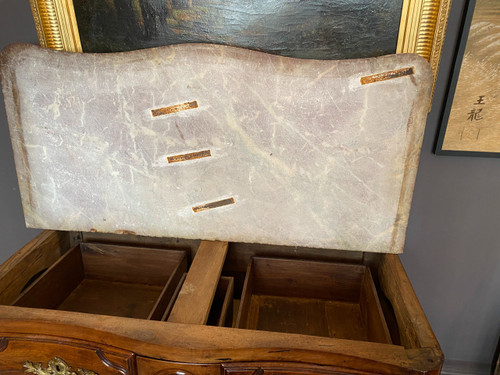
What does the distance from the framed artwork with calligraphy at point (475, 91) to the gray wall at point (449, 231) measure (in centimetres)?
3

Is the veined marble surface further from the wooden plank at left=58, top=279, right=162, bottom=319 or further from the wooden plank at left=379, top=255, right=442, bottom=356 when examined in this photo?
the wooden plank at left=58, top=279, right=162, bottom=319

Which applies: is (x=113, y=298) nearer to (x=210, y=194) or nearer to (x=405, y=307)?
(x=210, y=194)

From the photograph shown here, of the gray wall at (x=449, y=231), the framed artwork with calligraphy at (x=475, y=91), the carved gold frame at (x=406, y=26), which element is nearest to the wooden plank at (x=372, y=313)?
the gray wall at (x=449, y=231)

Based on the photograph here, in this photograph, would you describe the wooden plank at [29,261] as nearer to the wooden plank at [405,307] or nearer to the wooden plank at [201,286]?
the wooden plank at [201,286]

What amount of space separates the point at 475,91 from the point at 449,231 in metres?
0.52

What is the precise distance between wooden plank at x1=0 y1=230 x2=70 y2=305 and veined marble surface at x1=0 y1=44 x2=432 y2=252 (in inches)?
4.5

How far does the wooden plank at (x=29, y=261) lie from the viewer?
93 cm

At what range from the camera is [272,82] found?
876 millimetres

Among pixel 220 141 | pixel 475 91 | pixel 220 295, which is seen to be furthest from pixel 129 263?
pixel 475 91

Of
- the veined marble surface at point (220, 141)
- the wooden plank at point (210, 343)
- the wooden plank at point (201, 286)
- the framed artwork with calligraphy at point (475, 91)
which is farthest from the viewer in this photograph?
the framed artwork with calligraphy at point (475, 91)

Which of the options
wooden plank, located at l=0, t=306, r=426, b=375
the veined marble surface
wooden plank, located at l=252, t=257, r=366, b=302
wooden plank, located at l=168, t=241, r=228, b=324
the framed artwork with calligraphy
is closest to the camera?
wooden plank, located at l=0, t=306, r=426, b=375

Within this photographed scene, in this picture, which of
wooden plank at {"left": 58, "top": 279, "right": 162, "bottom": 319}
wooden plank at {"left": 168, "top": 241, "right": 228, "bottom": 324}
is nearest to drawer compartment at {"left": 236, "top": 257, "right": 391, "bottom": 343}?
wooden plank at {"left": 168, "top": 241, "right": 228, "bottom": 324}

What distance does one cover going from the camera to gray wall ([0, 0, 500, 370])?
3.82 ft

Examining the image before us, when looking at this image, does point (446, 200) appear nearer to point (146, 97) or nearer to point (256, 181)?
point (256, 181)
